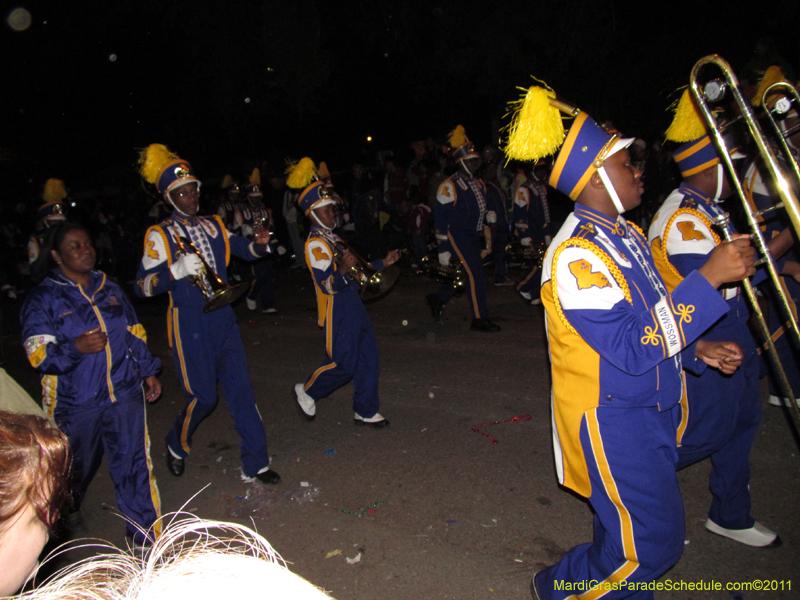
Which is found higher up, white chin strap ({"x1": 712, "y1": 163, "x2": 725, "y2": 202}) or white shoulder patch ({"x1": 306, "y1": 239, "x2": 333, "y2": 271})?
white chin strap ({"x1": 712, "y1": 163, "x2": 725, "y2": 202})

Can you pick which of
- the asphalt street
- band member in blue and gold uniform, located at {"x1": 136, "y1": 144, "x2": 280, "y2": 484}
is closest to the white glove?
band member in blue and gold uniform, located at {"x1": 136, "y1": 144, "x2": 280, "y2": 484}

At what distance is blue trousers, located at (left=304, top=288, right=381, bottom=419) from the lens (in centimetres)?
462

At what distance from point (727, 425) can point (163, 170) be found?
3.99 metres

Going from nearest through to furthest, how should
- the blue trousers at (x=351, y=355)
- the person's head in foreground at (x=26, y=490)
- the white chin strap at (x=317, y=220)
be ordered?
the person's head in foreground at (x=26, y=490) < the blue trousers at (x=351, y=355) < the white chin strap at (x=317, y=220)

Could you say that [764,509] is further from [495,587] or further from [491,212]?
[491,212]

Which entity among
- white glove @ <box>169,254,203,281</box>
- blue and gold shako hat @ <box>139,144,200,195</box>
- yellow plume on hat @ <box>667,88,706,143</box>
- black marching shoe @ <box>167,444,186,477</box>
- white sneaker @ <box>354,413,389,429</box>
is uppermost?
yellow plume on hat @ <box>667,88,706,143</box>

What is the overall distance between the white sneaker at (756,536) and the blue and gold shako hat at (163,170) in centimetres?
412

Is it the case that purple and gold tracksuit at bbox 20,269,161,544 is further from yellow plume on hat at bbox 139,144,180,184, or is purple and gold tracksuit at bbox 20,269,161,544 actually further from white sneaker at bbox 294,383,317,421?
white sneaker at bbox 294,383,317,421

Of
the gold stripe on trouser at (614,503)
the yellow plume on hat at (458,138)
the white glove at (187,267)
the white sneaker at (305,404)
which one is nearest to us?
the gold stripe on trouser at (614,503)

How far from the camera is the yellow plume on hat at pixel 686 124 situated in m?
3.00

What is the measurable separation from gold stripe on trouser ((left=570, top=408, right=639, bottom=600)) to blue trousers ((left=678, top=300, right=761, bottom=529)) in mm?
681

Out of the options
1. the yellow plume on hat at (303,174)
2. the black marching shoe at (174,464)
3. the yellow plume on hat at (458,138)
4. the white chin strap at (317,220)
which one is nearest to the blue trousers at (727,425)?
the white chin strap at (317,220)

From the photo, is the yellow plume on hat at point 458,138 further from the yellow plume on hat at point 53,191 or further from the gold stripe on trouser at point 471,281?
the yellow plume on hat at point 53,191

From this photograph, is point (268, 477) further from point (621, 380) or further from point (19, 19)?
point (19, 19)
